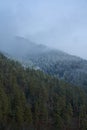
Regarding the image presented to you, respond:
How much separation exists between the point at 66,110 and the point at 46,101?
53.6 ft

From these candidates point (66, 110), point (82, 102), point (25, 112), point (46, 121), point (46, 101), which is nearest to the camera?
point (25, 112)

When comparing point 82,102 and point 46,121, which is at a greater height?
point 82,102

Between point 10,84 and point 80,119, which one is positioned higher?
point 10,84

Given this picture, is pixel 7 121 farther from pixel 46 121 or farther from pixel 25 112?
pixel 46 121

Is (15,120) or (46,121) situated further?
(46,121)

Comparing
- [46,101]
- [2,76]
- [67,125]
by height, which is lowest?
[67,125]

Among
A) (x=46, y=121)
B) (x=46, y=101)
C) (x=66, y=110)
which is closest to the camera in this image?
(x=46, y=121)

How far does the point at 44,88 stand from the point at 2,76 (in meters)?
22.8

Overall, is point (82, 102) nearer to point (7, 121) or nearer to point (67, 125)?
point (67, 125)

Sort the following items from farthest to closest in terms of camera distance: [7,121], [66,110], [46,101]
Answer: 1. [46,101]
2. [66,110]
3. [7,121]

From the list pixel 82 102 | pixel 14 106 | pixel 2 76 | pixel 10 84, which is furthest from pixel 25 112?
pixel 82 102

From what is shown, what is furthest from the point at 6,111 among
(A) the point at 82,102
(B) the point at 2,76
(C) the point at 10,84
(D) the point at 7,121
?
(A) the point at 82,102

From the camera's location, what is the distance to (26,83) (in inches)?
7539

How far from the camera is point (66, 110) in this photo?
168250 millimetres
